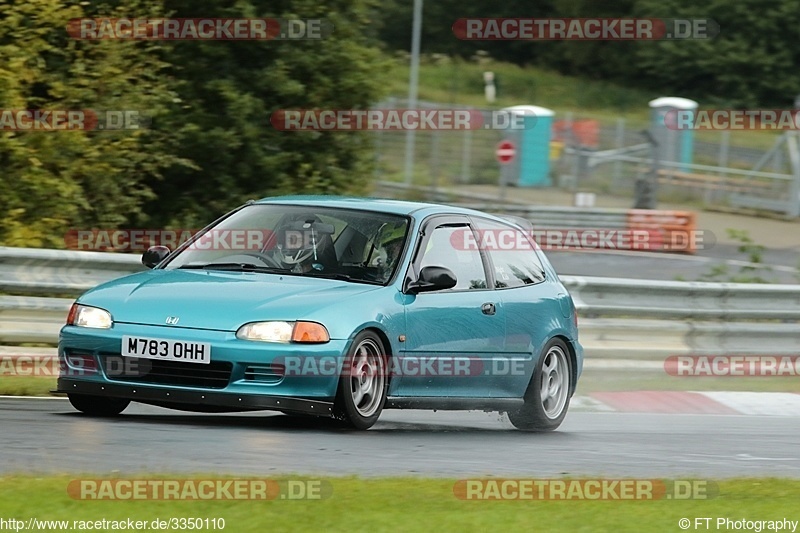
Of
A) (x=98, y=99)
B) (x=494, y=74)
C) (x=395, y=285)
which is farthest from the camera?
(x=494, y=74)

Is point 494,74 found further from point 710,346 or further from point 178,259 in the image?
point 178,259

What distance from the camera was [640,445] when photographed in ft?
31.9

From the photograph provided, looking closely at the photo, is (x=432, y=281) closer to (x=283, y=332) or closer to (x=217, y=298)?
(x=283, y=332)

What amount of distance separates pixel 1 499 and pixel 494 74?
2583 inches

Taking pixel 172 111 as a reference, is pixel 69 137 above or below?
below

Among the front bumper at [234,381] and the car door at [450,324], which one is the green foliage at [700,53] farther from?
the front bumper at [234,381]

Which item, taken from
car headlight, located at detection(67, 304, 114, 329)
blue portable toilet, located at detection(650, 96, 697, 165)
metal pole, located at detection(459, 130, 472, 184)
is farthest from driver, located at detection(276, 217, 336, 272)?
metal pole, located at detection(459, 130, 472, 184)

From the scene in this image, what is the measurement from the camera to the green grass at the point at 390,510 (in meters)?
5.79

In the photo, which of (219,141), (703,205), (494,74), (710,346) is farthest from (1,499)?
(494,74)

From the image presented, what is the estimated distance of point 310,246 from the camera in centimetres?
971

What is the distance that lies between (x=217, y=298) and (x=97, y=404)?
Answer: 1.09 metres

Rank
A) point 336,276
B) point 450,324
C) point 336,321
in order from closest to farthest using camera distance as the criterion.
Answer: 1. point 336,321
2. point 336,276
3. point 450,324

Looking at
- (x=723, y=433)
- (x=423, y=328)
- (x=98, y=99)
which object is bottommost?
(x=723, y=433)

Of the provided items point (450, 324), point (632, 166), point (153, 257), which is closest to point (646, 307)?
point (450, 324)
